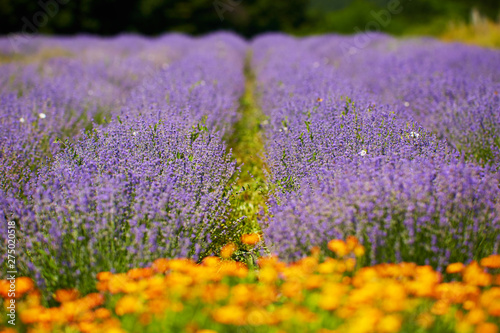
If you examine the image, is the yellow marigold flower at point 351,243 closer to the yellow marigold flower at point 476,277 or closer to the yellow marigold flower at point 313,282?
the yellow marigold flower at point 313,282

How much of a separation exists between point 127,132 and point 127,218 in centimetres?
78

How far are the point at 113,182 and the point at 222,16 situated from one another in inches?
613

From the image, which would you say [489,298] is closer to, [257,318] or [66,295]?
[257,318]

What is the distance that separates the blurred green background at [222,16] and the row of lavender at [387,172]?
32.8ft

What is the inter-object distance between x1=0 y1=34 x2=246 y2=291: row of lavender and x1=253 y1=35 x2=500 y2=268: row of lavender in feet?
1.27

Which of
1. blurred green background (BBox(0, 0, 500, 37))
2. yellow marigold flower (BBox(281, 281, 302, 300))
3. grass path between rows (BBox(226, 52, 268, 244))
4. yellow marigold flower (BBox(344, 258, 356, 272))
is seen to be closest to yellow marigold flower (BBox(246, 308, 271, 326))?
yellow marigold flower (BBox(281, 281, 302, 300))

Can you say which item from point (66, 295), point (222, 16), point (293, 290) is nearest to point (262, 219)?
point (293, 290)

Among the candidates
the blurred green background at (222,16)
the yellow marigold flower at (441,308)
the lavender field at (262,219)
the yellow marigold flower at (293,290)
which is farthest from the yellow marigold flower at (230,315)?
the blurred green background at (222,16)

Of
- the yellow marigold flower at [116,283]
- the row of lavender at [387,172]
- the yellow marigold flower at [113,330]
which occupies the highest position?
the row of lavender at [387,172]

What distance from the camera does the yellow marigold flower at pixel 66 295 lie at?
5.43 ft

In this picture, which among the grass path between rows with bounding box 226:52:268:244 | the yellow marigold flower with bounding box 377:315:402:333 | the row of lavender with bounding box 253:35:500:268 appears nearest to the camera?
the yellow marigold flower with bounding box 377:315:402:333

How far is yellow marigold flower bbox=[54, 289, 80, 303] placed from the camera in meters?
1.66

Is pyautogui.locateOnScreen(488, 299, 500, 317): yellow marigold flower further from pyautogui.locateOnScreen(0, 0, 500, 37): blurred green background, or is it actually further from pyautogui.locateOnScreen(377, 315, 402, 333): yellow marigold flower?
pyautogui.locateOnScreen(0, 0, 500, 37): blurred green background

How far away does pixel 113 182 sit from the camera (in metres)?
2.07
